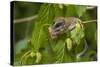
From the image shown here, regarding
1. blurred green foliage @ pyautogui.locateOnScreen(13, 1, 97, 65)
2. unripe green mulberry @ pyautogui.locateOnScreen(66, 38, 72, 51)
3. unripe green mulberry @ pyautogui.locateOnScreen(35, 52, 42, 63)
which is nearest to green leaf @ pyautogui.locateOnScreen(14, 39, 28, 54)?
blurred green foliage @ pyautogui.locateOnScreen(13, 1, 97, 65)

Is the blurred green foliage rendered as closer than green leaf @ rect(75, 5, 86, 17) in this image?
Yes

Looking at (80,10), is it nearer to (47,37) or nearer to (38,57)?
(47,37)

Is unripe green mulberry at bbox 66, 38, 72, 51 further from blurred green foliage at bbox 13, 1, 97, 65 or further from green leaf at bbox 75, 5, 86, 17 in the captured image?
green leaf at bbox 75, 5, 86, 17

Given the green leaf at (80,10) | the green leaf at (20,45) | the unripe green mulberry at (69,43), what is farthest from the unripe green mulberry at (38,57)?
the green leaf at (80,10)

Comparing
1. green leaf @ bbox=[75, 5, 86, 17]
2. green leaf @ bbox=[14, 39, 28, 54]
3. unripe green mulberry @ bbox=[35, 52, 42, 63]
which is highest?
green leaf @ bbox=[75, 5, 86, 17]

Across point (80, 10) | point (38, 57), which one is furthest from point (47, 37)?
point (80, 10)

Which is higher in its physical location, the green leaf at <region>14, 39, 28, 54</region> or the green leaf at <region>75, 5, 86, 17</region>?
the green leaf at <region>75, 5, 86, 17</region>
